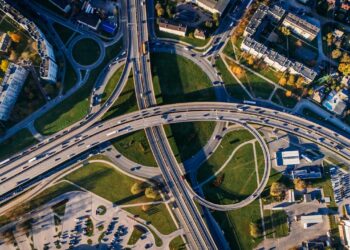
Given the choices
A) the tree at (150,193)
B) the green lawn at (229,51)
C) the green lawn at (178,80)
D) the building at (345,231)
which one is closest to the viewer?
the tree at (150,193)

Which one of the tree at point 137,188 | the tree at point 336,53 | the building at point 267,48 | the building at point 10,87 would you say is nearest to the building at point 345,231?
the building at point 267,48

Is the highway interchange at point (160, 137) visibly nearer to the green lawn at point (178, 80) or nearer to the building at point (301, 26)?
the green lawn at point (178, 80)

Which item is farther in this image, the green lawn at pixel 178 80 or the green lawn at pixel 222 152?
the green lawn at pixel 178 80

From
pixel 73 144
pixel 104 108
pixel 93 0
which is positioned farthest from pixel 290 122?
pixel 93 0

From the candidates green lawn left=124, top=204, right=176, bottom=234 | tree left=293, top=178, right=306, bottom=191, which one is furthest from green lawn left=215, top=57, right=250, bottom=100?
green lawn left=124, top=204, right=176, bottom=234

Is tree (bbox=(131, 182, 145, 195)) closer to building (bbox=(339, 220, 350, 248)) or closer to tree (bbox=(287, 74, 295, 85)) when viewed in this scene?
tree (bbox=(287, 74, 295, 85))

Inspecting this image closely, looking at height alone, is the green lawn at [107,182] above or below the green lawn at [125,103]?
below

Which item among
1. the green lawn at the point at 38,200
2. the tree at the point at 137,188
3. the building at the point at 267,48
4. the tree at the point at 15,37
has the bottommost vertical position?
the green lawn at the point at 38,200

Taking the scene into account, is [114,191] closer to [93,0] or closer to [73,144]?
[73,144]
